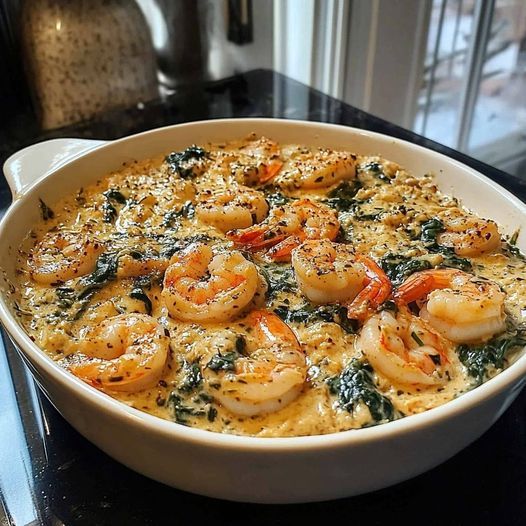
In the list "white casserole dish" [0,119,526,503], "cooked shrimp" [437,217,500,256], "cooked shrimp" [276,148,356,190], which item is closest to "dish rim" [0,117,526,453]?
"white casserole dish" [0,119,526,503]

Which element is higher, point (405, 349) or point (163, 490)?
point (405, 349)

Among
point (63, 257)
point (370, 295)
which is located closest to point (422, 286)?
point (370, 295)

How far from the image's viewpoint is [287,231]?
1419 millimetres

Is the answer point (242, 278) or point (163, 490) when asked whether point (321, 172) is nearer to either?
point (242, 278)

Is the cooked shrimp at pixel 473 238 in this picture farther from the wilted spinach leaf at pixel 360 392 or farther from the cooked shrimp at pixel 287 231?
the wilted spinach leaf at pixel 360 392

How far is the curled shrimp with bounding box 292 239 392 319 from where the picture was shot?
121cm

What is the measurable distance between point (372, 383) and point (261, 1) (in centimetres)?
220

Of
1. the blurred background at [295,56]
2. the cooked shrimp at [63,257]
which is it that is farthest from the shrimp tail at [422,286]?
the blurred background at [295,56]

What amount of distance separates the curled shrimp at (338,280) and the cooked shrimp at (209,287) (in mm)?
91

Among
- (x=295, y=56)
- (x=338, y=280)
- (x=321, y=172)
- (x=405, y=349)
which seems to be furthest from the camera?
(x=295, y=56)

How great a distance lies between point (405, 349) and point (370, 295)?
15 centimetres

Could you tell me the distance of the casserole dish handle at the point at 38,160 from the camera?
156 centimetres

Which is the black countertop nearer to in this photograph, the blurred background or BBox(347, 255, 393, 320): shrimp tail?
BBox(347, 255, 393, 320): shrimp tail

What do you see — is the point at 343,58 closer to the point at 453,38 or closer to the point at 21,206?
the point at 453,38
